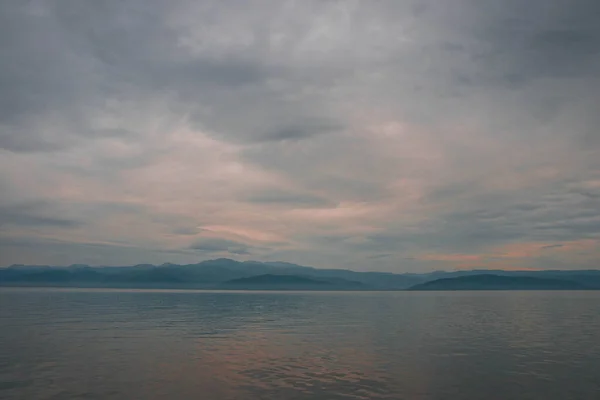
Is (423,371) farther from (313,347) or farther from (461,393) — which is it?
(313,347)

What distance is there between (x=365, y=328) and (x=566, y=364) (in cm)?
2973

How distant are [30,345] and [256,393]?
98.0ft

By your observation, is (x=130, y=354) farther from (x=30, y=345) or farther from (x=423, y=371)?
(x=423, y=371)

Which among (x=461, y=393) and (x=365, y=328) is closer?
(x=461, y=393)

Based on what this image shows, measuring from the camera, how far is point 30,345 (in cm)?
4606

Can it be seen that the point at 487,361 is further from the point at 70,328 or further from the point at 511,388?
the point at 70,328

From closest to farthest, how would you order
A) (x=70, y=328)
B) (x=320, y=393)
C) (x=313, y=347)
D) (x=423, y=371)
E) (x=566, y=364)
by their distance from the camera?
1. (x=320, y=393)
2. (x=423, y=371)
3. (x=566, y=364)
4. (x=313, y=347)
5. (x=70, y=328)

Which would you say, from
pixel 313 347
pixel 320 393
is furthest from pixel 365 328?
pixel 320 393

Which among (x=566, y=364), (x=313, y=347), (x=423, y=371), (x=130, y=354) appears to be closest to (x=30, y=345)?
(x=130, y=354)

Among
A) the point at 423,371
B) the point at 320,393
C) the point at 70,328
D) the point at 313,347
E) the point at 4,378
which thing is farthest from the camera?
the point at 70,328

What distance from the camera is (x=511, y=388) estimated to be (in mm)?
29844

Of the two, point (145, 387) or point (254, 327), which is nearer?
point (145, 387)

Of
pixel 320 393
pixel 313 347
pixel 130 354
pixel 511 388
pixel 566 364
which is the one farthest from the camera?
pixel 313 347

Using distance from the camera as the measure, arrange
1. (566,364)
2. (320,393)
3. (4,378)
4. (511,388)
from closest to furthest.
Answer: (320,393)
(511,388)
(4,378)
(566,364)
